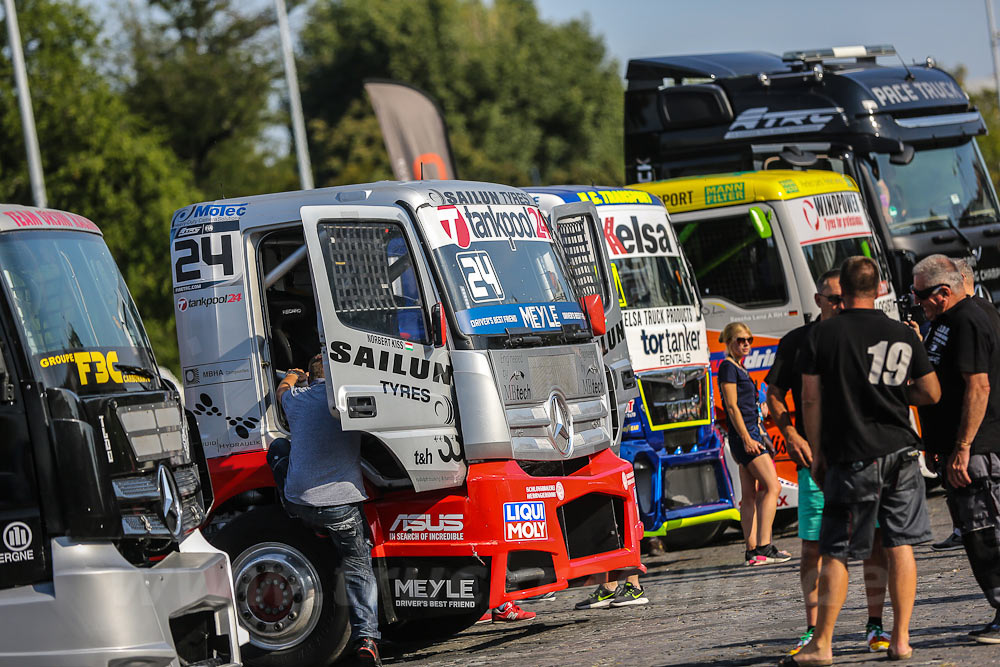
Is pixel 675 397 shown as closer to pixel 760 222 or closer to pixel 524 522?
pixel 760 222

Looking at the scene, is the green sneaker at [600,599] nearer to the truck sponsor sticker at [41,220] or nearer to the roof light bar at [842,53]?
the truck sponsor sticker at [41,220]

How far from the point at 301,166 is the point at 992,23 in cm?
2589

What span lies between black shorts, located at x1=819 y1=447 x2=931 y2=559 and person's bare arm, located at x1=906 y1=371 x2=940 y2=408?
0.28 metres

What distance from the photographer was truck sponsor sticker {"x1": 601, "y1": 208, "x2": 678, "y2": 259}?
1136 cm

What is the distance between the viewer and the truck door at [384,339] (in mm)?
7578

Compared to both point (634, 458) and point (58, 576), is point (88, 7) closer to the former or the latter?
point (634, 458)

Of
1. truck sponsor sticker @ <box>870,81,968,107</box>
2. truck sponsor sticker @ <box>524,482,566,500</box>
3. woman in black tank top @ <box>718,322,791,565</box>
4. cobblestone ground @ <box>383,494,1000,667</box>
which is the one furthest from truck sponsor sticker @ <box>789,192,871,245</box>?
truck sponsor sticker @ <box>524,482,566,500</box>

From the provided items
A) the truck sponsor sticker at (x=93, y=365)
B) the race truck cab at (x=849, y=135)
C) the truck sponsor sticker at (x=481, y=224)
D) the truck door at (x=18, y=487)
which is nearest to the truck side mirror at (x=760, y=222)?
the race truck cab at (x=849, y=135)

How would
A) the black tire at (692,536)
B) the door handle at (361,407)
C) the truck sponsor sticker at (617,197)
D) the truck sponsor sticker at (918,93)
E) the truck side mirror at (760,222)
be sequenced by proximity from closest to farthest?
the door handle at (361,407)
the truck sponsor sticker at (617,197)
the black tire at (692,536)
the truck side mirror at (760,222)
the truck sponsor sticker at (918,93)

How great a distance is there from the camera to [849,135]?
47.4 ft

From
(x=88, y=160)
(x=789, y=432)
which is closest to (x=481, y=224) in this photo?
(x=789, y=432)

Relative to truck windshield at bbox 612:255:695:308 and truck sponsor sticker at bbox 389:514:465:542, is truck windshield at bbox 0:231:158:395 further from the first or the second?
truck windshield at bbox 612:255:695:308

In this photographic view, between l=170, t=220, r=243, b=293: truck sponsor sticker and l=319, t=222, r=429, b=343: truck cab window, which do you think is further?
l=170, t=220, r=243, b=293: truck sponsor sticker

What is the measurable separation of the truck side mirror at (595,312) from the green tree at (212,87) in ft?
105
